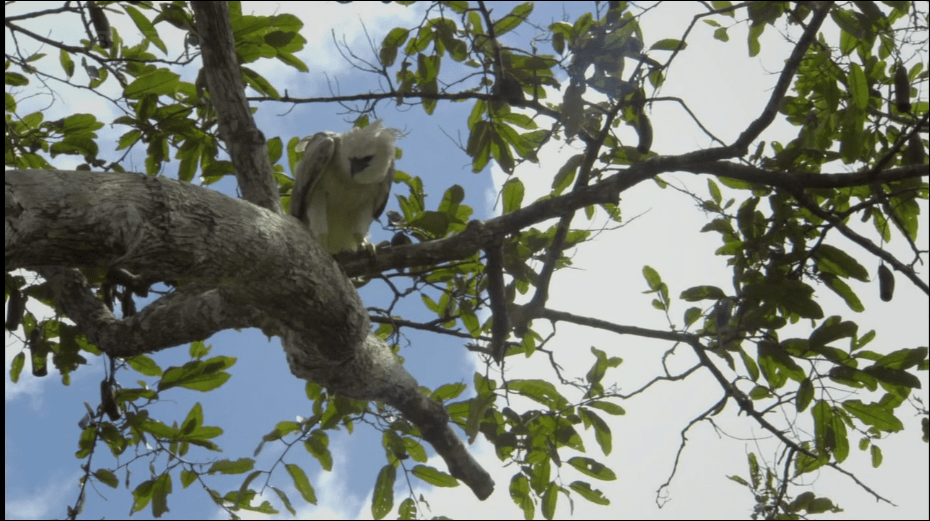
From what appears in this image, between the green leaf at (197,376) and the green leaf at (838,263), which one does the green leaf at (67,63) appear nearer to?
the green leaf at (197,376)

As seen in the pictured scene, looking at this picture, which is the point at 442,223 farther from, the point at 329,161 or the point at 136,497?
the point at 136,497

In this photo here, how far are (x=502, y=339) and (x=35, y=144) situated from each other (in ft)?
7.38

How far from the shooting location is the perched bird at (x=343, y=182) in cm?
393

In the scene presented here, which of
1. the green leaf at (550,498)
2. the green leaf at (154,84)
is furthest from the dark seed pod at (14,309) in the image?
the green leaf at (550,498)

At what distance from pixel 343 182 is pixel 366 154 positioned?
0.77 feet

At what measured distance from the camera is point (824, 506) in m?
3.16

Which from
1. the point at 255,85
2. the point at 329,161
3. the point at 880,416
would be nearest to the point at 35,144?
the point at 255,85

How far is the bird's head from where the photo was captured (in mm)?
4113

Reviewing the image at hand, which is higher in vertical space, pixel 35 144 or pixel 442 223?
pixel 35 144

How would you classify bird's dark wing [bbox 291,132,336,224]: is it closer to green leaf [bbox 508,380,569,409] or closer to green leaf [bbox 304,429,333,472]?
green leaf [bbox 304,429,333,472]

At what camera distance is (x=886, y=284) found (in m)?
2.75

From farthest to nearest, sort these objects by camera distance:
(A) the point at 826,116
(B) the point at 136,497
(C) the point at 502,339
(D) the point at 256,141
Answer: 1. (B) the point at 136,497
2. (C) the point at 502,339
3. (A) the point at 826,116
4. (D) the point at 256,141

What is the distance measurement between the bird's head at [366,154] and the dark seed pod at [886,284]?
257cm

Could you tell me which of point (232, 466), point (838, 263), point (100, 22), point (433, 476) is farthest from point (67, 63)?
point (838, 263)
